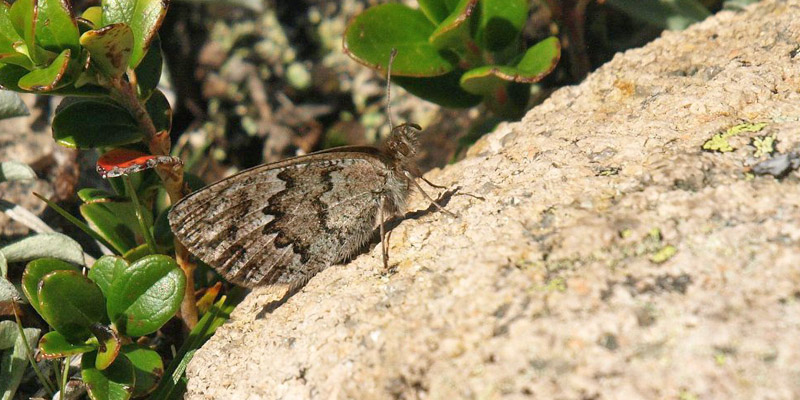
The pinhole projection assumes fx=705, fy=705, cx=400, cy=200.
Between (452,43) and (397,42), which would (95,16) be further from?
(452,43)

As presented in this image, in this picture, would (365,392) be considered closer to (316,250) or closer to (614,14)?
(316,250)

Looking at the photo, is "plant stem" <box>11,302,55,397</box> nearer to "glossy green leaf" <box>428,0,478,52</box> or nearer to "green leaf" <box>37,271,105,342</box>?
"green leaf" <box>37,271,105,342</box>

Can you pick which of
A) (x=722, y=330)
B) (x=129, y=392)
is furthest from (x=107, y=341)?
(x=722, y=330)

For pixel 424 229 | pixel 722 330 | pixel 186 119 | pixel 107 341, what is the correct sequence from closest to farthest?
pixel 722 330 → pixel 107 341 → pixel 424 229 → pixel 186 119

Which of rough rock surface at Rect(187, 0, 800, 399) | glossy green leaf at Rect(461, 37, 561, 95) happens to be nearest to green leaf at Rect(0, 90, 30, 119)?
rough rock surface at Rect(187, 0, 800, 399)

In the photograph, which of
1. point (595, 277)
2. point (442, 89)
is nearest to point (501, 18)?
point (442, 89)
